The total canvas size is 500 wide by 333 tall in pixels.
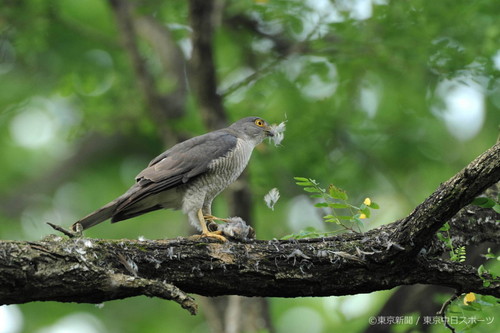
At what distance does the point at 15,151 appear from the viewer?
1196 centimetres

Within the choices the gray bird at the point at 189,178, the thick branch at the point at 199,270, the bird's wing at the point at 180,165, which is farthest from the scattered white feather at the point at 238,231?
the bird's wing at the point at 180,165

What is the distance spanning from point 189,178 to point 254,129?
1.29 metres

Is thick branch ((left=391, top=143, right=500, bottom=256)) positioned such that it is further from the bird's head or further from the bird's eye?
the bird's eye

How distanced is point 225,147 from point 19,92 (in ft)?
19.3

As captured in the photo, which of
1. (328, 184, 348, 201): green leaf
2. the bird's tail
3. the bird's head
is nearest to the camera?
(328, 184, 348, 201): green leaf

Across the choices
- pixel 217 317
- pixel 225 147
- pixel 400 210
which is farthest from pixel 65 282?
pixel 400 210

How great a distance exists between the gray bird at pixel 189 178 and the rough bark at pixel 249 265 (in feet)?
4.94

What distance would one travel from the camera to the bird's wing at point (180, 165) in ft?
17.5

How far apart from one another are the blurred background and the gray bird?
1001 mm

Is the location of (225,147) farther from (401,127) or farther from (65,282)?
(401,127)

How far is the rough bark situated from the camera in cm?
326

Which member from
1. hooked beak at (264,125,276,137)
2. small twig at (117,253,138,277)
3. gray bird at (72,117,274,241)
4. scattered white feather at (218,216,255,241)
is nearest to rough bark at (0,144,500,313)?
small twig at (117,253,138,277)

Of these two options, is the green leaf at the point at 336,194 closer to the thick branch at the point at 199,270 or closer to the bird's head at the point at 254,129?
the thick branch at the point at 199,270

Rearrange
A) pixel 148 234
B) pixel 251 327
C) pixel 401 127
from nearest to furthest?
pixel 251 327
pixel 401 127
pixel 148 234
